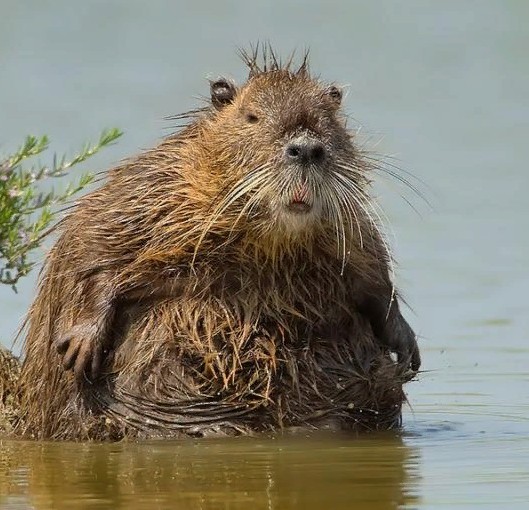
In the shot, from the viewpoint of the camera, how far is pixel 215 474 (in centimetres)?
709

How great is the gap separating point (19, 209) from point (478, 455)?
2.11 m

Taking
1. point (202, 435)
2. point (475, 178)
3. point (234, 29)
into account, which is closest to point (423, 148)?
point (475, 178)

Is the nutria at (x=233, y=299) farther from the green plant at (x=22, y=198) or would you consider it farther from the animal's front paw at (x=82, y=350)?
the green plant at (x=22, y=198)

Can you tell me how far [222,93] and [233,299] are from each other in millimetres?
966

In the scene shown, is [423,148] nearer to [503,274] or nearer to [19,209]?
[503,274]

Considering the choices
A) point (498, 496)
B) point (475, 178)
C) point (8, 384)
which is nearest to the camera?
point (498, 496)

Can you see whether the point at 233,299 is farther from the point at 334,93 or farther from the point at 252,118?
the point at 334,93

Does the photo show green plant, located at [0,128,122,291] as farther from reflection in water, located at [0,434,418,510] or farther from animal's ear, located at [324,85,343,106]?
animal's ear, located at [324,85,343,106]

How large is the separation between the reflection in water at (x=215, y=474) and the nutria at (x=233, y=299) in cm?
20

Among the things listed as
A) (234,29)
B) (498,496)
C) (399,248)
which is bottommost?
(498,496)

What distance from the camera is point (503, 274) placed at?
11984mm

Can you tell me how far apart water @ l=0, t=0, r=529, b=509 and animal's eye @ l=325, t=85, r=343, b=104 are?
29cm

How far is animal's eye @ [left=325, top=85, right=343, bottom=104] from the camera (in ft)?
27.3

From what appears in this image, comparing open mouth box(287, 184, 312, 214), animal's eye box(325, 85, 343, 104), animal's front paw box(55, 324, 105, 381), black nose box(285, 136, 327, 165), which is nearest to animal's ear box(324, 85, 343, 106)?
animal's eye box(325, 85, 343, 104)
